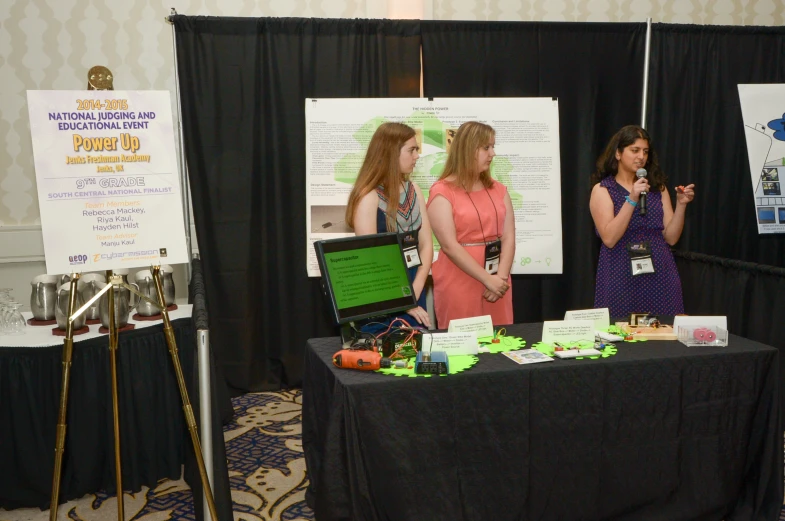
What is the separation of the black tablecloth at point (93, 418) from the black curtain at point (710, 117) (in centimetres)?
338

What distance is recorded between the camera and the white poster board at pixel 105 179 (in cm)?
243

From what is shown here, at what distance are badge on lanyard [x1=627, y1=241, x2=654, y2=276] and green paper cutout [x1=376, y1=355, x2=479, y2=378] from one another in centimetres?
132

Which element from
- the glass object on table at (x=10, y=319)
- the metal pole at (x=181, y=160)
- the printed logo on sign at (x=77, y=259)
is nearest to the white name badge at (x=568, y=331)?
the printed logo on sign at (x=77, y=259)

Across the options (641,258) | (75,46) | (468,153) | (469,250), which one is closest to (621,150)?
(641,258)

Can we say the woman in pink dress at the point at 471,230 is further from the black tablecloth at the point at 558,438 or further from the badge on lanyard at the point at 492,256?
the black tablecloth at the point at 558,438

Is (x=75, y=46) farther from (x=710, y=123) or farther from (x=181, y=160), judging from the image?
(x=710, y=123)

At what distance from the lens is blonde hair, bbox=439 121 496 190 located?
3.33 metres

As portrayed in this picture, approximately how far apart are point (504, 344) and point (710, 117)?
3.11 metres

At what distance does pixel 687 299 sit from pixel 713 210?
0.82 m

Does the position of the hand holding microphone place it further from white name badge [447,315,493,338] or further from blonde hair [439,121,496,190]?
white name badge [447,315,493,338]

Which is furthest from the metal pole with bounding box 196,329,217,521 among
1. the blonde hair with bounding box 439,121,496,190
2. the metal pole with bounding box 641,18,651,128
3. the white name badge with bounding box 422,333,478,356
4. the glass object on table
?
the metal pole with bounding box 641,18,651,128

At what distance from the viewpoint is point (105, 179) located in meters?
2.52

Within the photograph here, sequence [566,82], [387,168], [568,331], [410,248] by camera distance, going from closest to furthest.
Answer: [568,331] < [410,248] < [387,168] < [566,82]

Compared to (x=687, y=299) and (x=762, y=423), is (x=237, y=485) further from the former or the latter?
(x=687, y=299)
